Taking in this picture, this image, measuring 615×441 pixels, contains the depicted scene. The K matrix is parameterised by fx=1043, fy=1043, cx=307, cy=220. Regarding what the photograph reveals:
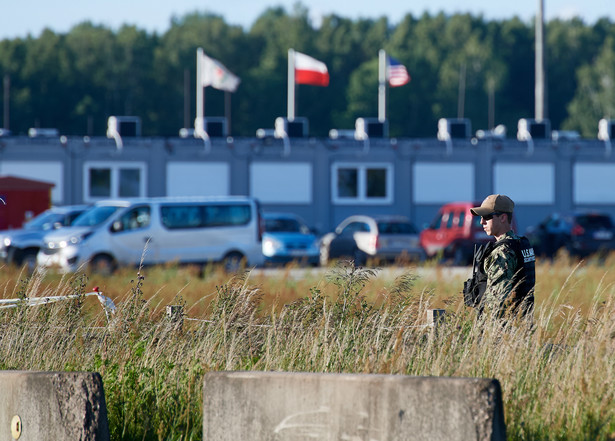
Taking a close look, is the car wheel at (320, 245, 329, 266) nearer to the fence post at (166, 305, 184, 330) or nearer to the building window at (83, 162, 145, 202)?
the building window at (83, 162, 145, 202)

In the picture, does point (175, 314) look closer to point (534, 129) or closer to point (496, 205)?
point (496, 205)

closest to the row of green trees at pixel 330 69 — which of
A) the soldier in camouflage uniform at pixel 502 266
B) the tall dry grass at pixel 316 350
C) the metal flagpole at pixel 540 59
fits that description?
the metal flagpole at pixel 540 59

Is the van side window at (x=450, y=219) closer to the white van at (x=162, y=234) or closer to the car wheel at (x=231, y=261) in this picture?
the white van at (x=162, y=234)

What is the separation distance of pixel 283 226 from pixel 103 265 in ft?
29.2

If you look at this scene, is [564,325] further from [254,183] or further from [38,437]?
[254,183]

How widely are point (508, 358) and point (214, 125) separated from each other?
32.6 metres

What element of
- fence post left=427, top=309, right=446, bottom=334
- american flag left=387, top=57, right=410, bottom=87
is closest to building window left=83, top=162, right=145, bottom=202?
american flag left=387, top=57, right=410, bottom=87

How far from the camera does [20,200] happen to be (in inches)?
1066

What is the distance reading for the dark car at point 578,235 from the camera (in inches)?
1115

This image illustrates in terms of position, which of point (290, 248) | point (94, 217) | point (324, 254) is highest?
point (94, 217)

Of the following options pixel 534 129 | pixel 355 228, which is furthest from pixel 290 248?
pixel 534 129

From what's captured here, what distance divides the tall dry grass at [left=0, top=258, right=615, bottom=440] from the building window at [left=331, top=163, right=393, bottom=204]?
98.4 ft

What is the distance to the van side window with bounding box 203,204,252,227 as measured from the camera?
22188 mm

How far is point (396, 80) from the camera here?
3916 cm
